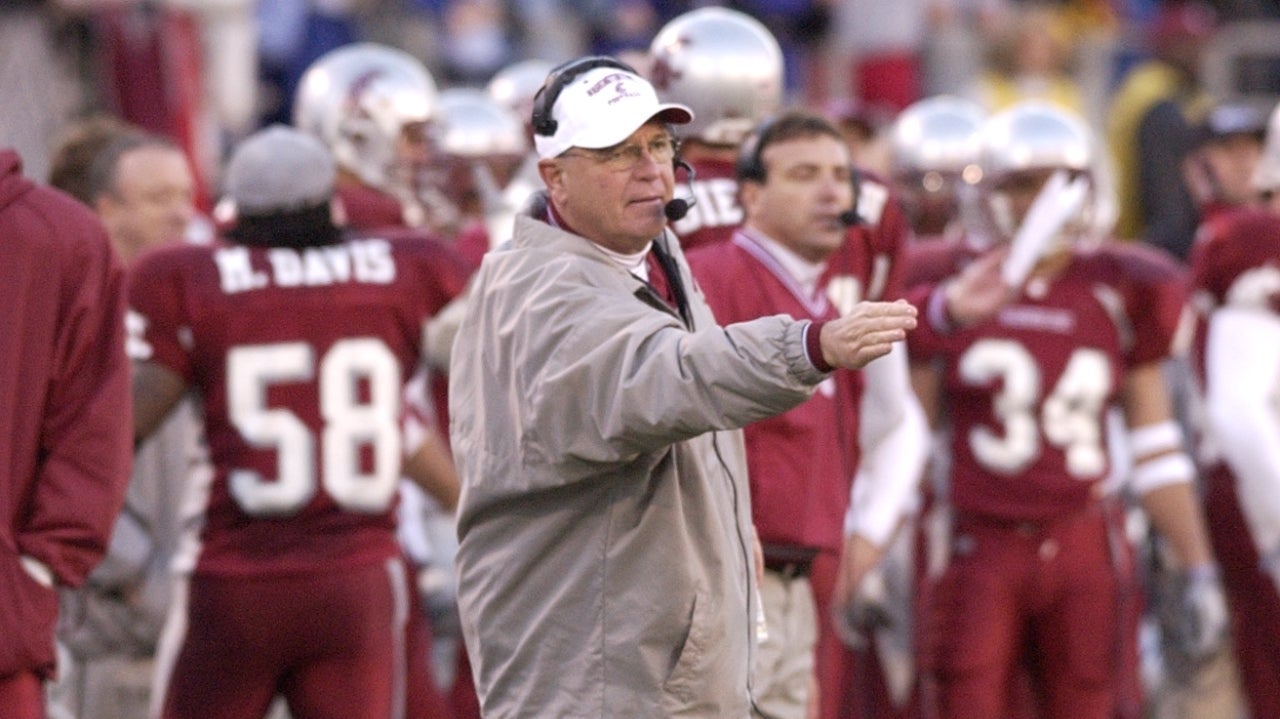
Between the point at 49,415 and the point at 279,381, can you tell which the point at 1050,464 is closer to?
the point at 279,381

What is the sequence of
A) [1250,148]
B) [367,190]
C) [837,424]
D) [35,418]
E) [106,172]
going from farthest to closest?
[1250,148] < [367,190] < [106,172] < [837,424] < [35,418]

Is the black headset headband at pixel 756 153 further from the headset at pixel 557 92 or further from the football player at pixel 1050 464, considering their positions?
the headset at pixel 557 92

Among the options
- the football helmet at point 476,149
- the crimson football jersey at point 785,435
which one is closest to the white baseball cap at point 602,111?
the crimson football jersey at point 785,435

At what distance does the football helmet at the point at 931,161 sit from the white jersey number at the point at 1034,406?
1.85 meters

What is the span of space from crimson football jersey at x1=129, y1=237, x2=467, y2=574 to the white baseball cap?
166 centimetres

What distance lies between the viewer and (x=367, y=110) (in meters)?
7.24

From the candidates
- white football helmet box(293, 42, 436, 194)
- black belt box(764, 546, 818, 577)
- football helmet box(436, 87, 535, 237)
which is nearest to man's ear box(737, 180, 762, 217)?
black belt box(764, 546, 818, 577)

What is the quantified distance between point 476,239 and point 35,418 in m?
2.61

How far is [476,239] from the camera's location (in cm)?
699

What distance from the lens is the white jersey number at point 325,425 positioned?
5.56 meters

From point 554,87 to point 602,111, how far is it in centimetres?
13

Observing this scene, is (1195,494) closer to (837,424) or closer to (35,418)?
(837,424)

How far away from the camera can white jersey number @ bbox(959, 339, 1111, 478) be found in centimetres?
665

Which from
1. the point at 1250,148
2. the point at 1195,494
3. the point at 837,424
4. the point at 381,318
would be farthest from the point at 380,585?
the point at 1250,148
